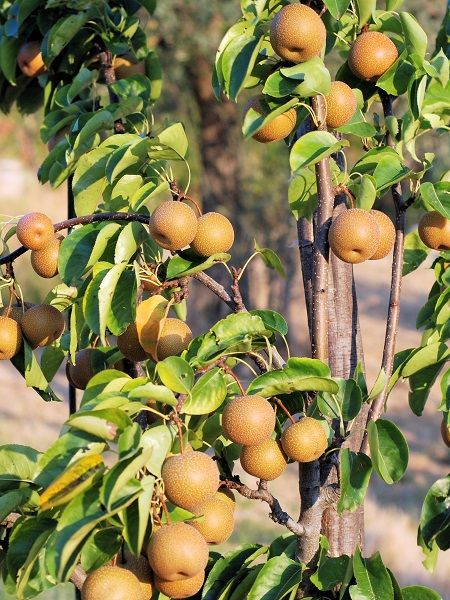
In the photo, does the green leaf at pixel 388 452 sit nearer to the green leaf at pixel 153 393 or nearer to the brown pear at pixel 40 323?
the green leaf at pixel 153 393

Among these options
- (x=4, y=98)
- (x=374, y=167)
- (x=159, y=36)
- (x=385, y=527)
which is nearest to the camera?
(x=374, y=167)

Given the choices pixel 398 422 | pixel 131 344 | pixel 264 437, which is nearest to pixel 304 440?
pixel 264 437

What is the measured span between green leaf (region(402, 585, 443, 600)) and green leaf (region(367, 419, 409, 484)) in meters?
0.16

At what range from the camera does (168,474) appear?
0.89 m

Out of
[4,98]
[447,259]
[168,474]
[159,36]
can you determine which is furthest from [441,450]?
[168,474]

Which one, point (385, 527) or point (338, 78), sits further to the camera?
point (385, 527)

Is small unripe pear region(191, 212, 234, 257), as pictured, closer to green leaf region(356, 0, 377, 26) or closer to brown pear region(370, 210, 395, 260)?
brown pear region(370, 210, 395, 260)

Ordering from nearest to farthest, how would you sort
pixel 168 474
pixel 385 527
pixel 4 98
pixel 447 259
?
pixel 168 474 < pixel 447 259 < pixel 4 98 < pixel 385 527

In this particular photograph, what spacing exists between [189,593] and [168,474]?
0.15m

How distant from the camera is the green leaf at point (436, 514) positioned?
43.6 inches

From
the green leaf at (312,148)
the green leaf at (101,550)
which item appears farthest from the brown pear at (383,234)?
the green leaf at (101,550)

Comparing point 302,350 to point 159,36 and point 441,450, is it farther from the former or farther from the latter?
point 159,36

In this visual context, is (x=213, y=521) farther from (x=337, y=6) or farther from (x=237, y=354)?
(x=337, y=6)

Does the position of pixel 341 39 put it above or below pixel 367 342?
above
